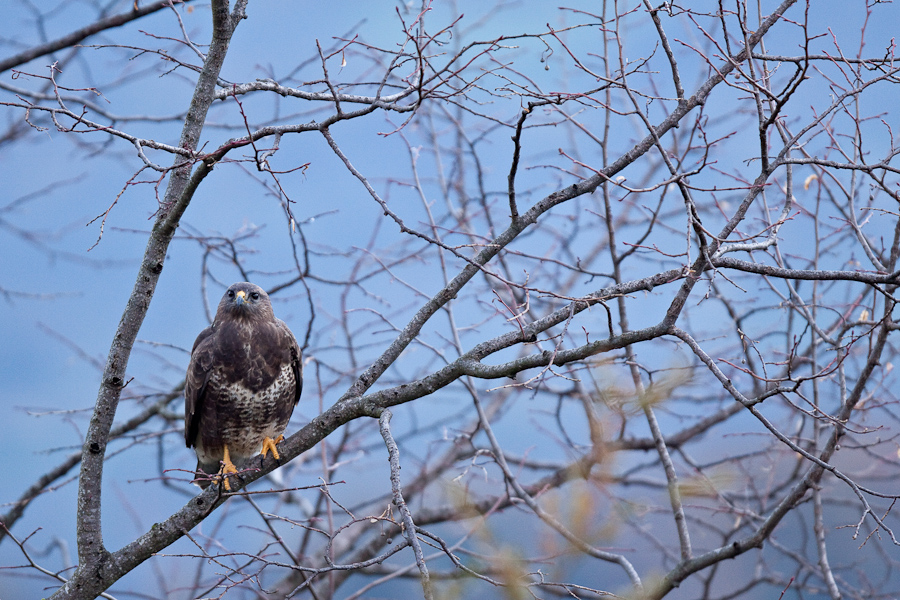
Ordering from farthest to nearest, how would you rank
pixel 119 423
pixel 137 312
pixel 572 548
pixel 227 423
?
pixel 119 423 < pixel 227 423 < pixel 137 312 < pixel 572 548

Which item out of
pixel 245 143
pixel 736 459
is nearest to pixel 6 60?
pixel 245 143

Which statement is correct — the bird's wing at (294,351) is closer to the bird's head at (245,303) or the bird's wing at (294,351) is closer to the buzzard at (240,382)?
the buzzard at (240,382)

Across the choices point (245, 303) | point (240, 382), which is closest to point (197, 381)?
point (240, 382)

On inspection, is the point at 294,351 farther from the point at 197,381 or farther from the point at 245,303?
the point at 197,381

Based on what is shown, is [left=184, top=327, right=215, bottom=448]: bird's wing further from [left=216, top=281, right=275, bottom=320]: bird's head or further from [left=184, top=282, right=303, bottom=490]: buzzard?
[left=216, top=281, right=275, bottom=320]: bird's head

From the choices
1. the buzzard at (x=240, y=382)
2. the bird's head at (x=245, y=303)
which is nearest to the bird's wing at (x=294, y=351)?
the buzzard at (x=240, y=382)

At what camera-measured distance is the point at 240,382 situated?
4758 millimetres

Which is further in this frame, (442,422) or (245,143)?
(442,422)

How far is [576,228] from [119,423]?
164 inches

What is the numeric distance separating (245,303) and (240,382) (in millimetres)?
522

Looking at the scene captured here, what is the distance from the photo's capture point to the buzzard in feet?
15.6

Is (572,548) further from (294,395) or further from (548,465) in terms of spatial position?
(548,465)

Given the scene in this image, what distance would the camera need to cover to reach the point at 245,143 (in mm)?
3074

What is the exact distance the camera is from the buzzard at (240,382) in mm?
4762
